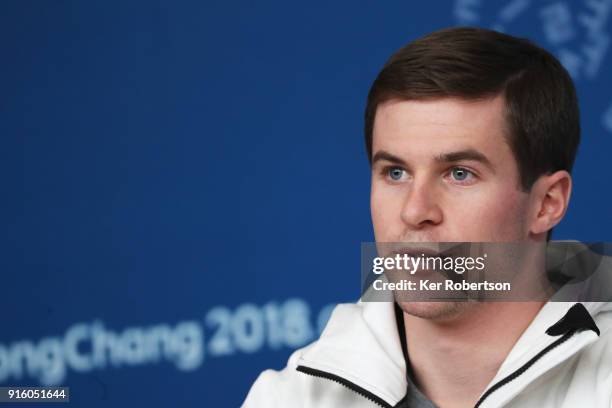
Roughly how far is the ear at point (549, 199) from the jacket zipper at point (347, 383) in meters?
0.35

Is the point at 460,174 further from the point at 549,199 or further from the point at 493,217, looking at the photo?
the point at 549,199

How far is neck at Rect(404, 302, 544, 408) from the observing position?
4.96 feet

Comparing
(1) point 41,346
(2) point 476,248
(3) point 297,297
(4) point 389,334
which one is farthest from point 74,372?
(2) point 476,248

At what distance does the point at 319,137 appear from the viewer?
8.29ft

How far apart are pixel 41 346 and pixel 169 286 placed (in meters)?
0.36

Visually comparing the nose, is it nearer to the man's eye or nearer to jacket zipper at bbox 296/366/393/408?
the man's eye

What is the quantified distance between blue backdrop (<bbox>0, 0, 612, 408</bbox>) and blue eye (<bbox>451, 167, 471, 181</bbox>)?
99cm

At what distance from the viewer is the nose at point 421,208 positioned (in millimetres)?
1423

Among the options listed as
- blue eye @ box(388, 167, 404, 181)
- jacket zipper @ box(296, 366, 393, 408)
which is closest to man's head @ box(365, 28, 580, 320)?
blue eye @ box(388, 167, 404, 181)

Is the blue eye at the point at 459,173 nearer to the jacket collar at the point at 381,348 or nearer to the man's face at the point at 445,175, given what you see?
the man's face at the point at 445,175

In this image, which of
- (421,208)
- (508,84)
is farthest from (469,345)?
(508,84)

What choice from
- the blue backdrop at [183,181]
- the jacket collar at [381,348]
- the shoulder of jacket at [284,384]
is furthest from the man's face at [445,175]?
the blue backdrop at [183,181]

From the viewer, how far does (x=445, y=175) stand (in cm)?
147

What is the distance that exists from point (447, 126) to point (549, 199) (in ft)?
0.78
